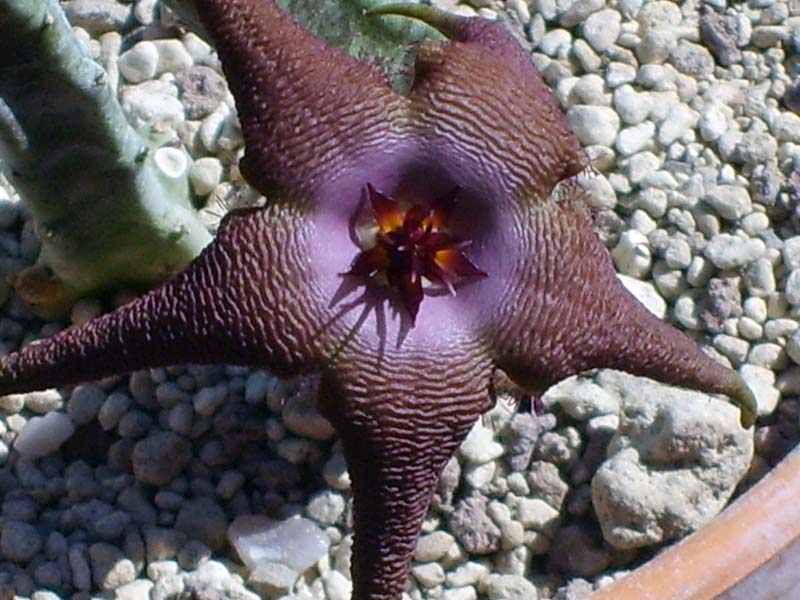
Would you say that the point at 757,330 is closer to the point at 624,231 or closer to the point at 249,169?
the point at 624,231

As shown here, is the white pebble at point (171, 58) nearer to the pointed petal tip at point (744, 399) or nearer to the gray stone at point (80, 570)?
the gray stone at point (80, 570)

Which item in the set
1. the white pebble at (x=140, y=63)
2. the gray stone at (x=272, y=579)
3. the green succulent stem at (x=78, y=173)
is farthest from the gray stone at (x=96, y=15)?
the gray stone at (x=272, y=579)

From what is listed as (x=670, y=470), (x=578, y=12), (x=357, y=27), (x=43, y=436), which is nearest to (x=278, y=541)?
(x=43, y=436)

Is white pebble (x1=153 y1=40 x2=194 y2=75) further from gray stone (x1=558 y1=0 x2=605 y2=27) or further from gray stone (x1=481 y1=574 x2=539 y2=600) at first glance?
gray stone (x1=481 y1=574 x2=539 y2=600)

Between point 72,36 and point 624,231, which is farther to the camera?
point 624,231

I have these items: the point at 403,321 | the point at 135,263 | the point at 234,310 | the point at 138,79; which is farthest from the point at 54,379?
the point at 138,79

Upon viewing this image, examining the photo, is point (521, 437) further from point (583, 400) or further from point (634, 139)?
point (634, 139)
